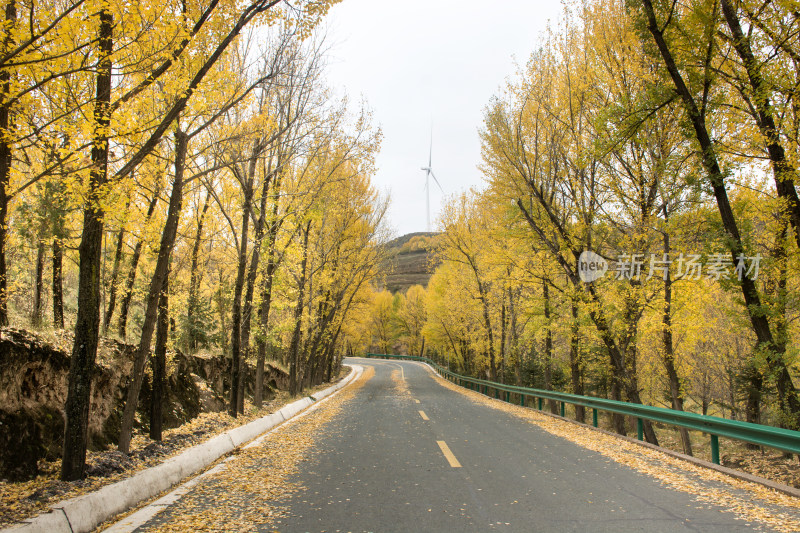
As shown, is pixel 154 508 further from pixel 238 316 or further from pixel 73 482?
pixel 238 316

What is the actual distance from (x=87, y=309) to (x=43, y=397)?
2.62 meters

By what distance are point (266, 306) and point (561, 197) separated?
1074cm

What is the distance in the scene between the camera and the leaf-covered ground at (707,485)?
453 centimetres

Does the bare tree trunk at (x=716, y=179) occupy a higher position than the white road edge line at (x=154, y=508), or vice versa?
the bare tree trunk at (x=716, y=179)

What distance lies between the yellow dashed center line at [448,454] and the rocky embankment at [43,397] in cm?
557

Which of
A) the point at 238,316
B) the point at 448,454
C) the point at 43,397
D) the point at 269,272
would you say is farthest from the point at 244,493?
the point at 269,272

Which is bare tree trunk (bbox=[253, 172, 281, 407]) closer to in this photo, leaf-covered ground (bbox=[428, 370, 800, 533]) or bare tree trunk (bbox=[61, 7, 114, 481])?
bare tree trunk (bbox=[61, 7, 114, 481])

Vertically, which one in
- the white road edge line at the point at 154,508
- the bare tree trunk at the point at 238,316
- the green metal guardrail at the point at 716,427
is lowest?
the white road edge line at the point at 154,508

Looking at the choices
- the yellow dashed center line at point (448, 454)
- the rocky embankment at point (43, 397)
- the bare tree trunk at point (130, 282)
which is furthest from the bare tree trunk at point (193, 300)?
the yellow dashed center line at point (448, 454)

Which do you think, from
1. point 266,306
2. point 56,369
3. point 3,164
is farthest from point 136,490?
point 266,306

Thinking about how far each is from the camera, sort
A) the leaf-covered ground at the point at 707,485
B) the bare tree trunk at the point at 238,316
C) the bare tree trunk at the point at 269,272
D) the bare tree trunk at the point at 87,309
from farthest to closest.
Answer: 1. the bare tree trunk at the point at 269,272
2. the bare tree trunk at the point at 238,316
3. the bare tree trunk at the point at 87,309
4. the leaf-covered ground at the point at 707,485

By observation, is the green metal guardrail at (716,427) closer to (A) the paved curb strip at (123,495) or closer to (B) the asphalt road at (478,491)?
(B) the asphalt road at (478,491)

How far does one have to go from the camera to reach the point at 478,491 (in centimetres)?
527

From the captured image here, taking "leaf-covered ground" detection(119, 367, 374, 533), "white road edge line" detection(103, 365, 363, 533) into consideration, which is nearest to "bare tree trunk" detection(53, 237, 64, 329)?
"leaf-covered ground" detection(119, 367, 374, 533)
